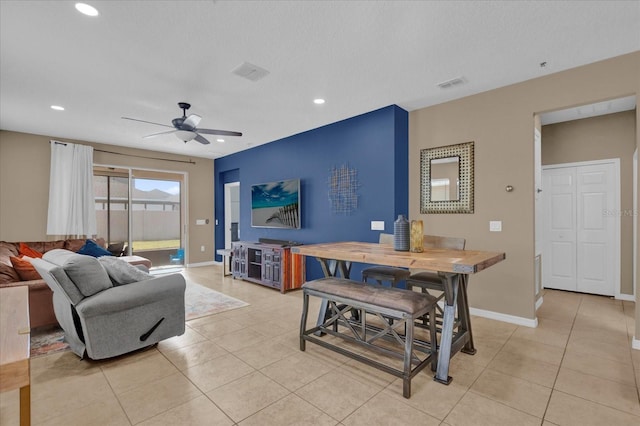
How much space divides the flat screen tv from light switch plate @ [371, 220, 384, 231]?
153cm

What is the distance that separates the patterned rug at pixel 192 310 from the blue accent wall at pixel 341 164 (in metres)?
1.51

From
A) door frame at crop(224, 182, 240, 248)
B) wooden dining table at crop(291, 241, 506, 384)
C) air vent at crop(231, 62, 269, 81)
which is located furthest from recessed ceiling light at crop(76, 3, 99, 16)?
door frame at crop(224, 182, 240, 248)

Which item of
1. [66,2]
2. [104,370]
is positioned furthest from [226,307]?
[66,2]

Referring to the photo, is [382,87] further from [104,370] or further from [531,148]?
[104,370]

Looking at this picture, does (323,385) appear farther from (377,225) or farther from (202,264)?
(202,264)

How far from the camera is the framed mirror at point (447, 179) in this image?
12.3 ft

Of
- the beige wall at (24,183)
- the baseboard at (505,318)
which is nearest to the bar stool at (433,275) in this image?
the baseboard at (505,318)

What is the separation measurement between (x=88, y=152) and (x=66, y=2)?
456cm

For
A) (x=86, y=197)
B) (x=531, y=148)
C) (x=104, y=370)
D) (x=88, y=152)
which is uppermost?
(x=88, y=152)

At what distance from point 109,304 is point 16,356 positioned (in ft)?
5.56

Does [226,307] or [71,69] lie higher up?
[71,69]

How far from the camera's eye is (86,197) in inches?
222

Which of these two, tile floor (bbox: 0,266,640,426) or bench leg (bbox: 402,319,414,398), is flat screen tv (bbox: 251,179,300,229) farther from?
bench leg (bbox: 402,319,414,398)

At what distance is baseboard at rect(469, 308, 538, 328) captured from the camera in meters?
3.29
